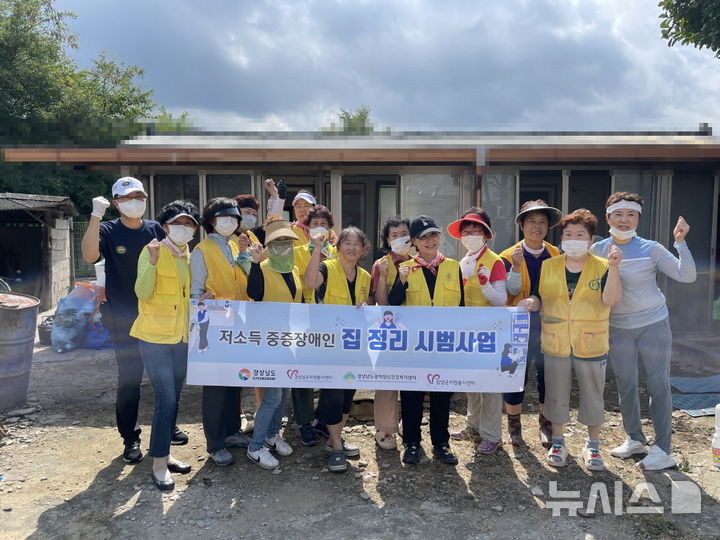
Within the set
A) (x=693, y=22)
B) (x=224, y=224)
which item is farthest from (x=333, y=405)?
(x=693, y=22)

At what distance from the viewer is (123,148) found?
628cm

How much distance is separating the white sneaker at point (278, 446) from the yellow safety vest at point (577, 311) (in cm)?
210

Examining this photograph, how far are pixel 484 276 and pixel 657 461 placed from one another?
1.83m

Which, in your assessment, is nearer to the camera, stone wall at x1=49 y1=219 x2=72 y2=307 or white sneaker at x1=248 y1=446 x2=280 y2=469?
white sneaker at x1=248 y1=446 x2=280 y2=469

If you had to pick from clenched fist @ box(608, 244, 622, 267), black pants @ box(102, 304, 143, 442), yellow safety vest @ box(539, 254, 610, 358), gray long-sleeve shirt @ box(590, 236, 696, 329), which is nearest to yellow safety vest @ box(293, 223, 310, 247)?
black pants @ box(102, 304, 143, 442)

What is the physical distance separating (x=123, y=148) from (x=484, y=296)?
4988mm

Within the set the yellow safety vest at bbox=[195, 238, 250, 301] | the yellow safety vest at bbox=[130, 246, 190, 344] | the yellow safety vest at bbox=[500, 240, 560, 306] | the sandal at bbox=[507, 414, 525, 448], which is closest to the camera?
the yellow safety vest at bbox=[130, 246, 190, 344]

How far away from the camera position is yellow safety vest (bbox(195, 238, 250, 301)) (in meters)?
3.54

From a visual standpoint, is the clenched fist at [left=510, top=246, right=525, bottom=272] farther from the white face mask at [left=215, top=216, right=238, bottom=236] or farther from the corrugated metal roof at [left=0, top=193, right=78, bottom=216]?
the corrugated metal roof at [left=0, top=193, right=78, bottom=216]

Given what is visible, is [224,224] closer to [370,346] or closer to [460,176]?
[370,346]

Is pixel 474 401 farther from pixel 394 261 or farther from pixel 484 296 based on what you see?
pixel 394 261

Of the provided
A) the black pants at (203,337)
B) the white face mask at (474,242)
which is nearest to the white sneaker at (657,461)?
the white face mask at (474,242)

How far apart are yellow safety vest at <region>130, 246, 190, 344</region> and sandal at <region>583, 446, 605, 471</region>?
9.95 feet

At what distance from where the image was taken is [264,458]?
3600 millimetres
